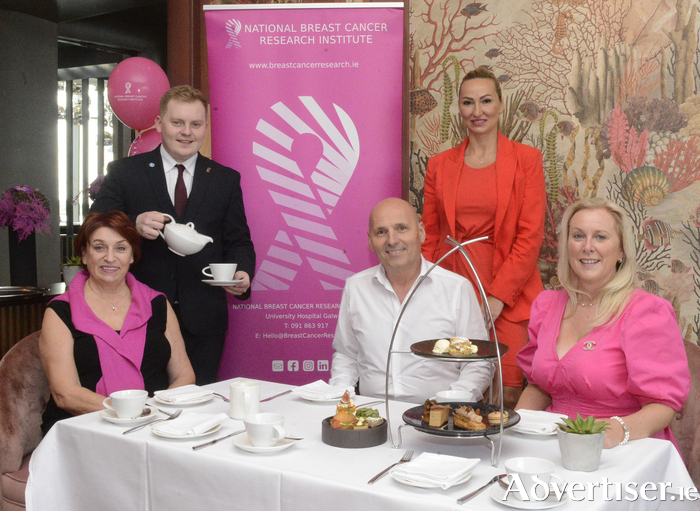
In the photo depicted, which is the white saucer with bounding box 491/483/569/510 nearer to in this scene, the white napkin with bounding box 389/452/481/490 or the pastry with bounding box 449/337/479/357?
the white napkin with bounding box 389/452/481/490

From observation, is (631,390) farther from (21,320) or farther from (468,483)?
(21,320)

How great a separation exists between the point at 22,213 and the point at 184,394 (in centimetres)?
286

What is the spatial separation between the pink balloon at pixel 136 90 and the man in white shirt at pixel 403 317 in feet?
7.15

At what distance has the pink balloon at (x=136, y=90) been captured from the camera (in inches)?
156

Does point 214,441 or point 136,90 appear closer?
point 214,441

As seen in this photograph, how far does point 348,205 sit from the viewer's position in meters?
3.28

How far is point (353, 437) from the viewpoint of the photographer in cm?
148

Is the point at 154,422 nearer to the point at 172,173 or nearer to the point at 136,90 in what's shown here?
the point at 172,173

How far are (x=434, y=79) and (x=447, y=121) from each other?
0.24m

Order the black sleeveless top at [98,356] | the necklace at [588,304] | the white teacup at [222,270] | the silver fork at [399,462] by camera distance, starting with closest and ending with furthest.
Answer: the silver fork at [399,462] < the necklace at [588,304] < the black sleeveless top at [98,356] < the white teacup at [222,270]

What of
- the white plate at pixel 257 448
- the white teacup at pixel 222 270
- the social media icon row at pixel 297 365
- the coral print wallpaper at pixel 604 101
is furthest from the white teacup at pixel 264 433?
the coral print wallpaper at pixel 604 101

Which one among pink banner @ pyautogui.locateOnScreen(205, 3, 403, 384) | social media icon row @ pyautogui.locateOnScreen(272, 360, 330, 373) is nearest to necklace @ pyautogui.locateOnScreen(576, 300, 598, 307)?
pink banner @ pyautogui.locateOnScreen(205, 3, 403, 384)

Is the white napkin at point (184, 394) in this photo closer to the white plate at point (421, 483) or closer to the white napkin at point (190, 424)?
the white napkin at point (190, 424)

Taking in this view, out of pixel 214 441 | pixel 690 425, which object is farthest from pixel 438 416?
pixel 690 425
